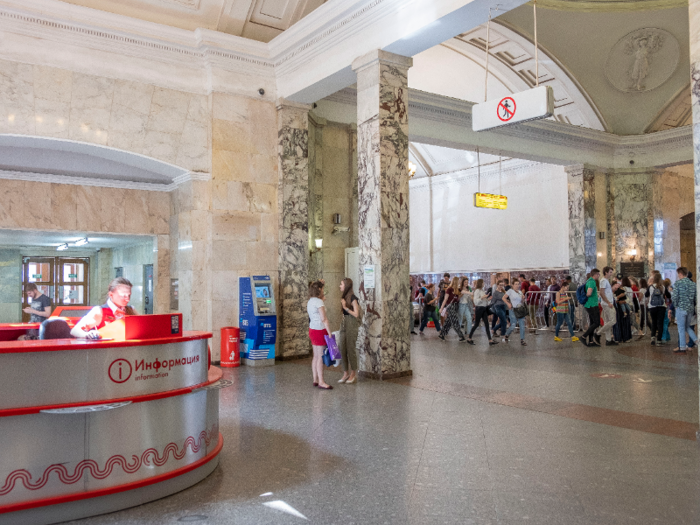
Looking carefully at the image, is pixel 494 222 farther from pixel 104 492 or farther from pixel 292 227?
pixel 104 492

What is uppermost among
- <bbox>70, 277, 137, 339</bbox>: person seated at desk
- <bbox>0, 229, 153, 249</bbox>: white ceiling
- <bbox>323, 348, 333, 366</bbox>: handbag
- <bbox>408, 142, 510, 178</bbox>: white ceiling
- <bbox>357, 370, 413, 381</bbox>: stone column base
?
<bbox>408, 142, 510, 178</bbox>: white ceiling

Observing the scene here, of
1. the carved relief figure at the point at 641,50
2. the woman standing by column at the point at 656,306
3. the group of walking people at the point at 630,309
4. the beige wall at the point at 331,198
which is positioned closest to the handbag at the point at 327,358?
the beige wall at the point at 331,198

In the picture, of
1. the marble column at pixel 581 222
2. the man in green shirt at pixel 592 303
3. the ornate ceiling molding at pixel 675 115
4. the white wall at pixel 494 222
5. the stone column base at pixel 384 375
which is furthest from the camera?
the white wall at pixel 494 222

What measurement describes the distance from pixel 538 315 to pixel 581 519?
1342 centimetres

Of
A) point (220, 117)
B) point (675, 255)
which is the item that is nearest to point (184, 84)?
point (220, 117)

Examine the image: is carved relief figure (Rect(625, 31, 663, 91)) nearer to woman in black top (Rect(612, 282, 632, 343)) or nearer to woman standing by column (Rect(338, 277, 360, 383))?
woman in black top (Rect(612, 282, 632, 343))

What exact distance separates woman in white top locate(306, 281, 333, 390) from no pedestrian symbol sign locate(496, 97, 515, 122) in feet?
10.0

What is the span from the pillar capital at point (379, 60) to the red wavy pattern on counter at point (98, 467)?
6.11 metres

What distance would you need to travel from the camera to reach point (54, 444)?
3621 millimetres

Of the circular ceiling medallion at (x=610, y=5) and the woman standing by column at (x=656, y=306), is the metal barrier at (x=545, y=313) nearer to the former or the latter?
the woman standing by column at (x=656, y=306)

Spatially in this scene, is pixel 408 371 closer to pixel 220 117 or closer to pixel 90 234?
pixel 220 117

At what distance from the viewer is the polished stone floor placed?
12.0 feet

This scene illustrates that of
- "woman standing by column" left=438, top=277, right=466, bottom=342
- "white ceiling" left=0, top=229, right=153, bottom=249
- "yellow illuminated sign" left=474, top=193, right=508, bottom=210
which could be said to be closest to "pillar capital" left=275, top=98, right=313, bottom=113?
"white ceiling" left=0, top=229, right=153, bottom=249

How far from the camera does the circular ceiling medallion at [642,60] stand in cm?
1466
